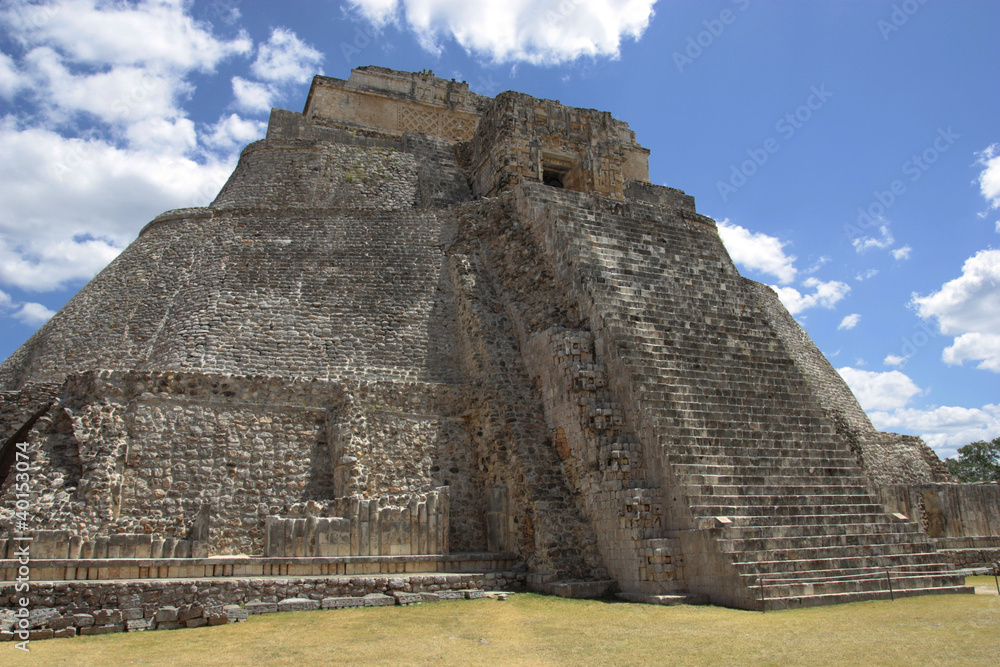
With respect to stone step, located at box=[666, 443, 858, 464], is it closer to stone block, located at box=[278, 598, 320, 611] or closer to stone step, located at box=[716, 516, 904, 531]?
stone step, located at box=[716, 516, 904, 531]

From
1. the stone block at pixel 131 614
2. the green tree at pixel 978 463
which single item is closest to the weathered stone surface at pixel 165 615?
the stone block at pixel 131 614

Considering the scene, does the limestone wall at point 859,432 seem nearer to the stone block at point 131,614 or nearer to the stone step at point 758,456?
the stone step at point 758,456

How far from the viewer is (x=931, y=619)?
734cm

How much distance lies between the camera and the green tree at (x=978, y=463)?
31703 millimetres

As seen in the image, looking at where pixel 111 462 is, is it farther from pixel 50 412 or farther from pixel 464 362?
pixel 464 362

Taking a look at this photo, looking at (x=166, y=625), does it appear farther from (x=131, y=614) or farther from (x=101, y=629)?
(x=101, y=629)

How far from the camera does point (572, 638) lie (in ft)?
22.5

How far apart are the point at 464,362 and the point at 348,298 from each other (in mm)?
2723

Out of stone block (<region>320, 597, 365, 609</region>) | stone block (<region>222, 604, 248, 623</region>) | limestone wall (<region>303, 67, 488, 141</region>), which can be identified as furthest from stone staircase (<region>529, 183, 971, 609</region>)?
limestone wall (<region>303, 67, 488, 141</region>)

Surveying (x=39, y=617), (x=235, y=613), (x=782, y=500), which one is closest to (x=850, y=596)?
(x=782, y=500)

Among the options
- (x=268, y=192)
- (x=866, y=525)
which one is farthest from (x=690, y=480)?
(x=268, y=192)

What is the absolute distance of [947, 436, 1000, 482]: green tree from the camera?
3170cm

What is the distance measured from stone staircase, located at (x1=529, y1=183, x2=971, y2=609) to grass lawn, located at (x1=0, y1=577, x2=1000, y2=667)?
1.96 ft

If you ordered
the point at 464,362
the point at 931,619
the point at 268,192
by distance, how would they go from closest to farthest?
the point at 931,619
the point at 464,362
the point at 268,192
